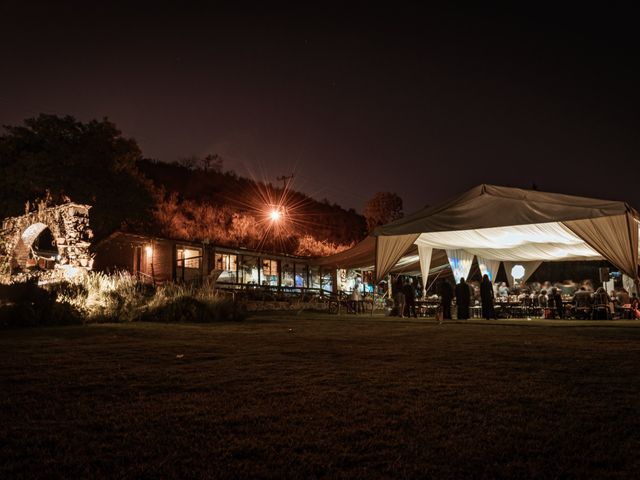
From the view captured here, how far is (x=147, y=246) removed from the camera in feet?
83.9

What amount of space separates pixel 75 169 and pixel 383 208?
25388mm

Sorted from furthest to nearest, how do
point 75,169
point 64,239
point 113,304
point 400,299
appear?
point 75,169 → point 400,299 → point 64,239 → point 113,304

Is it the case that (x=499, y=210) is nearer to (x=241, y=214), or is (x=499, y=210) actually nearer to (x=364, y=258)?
(x=364, y=258)

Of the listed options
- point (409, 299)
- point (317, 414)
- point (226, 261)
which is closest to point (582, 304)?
point (409, 299)

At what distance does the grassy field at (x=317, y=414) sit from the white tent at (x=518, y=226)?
7156 mm

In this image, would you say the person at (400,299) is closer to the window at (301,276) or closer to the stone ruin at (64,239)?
the stone ruin at (64,239)

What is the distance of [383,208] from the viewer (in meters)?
41.3

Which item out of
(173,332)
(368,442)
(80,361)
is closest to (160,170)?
(173,332)

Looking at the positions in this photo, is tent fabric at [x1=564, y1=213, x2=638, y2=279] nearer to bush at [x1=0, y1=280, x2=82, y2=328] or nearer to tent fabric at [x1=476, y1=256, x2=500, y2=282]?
tent fabric at [x1=476, y1=256, x2=500, y2=282]

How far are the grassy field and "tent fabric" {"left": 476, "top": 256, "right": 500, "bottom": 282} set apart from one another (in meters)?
15.6

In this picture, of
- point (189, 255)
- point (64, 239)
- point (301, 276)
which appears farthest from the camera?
point (301, 276)

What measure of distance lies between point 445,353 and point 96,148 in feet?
69.2

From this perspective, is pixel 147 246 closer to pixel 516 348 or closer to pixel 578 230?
pixel 578 230

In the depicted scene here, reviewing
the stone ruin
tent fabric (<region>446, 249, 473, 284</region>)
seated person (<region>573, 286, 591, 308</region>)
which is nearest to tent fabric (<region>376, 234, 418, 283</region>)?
tent fabric (<region>446, 249, 473, 284</region>)
